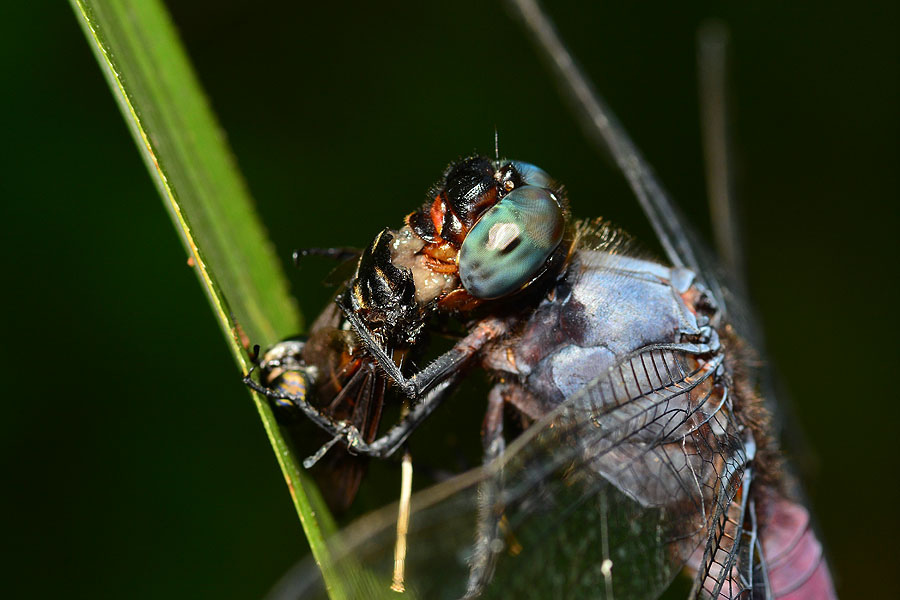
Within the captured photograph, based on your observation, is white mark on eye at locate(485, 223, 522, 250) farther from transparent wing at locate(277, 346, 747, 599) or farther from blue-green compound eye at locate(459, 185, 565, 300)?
transparent wing at locate(277, 346, 747, 599)

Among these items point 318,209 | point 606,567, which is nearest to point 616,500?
point 606,567

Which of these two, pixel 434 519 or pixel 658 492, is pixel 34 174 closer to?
pixel 434 519

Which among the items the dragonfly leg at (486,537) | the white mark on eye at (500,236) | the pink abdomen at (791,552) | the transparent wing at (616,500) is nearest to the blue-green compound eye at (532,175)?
the white mark on eye at (500,236)

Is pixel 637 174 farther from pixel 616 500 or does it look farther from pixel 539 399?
pixel 616 500

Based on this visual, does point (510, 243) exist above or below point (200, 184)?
below

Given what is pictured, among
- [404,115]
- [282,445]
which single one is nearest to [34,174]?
[404,115]

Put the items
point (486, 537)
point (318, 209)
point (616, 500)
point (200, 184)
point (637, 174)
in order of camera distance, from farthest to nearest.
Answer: point (318, 209)
point (637, 174)
point (616, 500)
point (200, 184)
point (486, 537)
